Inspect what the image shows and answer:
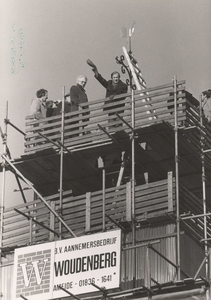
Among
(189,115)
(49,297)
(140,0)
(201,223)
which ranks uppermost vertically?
(140,0)

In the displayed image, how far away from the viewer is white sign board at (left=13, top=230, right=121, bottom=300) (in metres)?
34.5

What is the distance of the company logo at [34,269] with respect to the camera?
35.8 m

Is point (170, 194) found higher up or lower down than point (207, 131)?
lower down

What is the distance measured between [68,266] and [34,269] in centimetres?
141

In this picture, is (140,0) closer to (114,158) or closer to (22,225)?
(114,158)

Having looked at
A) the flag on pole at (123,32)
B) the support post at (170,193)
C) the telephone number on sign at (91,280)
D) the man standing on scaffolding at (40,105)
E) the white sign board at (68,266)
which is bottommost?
the telephone number on sign at (91,280)

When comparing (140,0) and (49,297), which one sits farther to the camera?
(140,0)

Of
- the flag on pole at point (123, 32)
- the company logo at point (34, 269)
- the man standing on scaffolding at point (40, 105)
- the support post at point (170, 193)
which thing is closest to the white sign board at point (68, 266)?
the company logo at point (34, 269)

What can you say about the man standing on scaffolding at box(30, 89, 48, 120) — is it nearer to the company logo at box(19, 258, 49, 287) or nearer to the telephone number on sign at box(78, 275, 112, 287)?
the company logo at box(19, 258, 49, 287)

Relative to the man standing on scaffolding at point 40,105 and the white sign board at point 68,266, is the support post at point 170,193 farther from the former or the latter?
the man standing on scaffolding at point 40,105

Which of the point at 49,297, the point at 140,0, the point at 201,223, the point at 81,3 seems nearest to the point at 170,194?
the point at 201,223

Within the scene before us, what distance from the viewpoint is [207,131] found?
3844cm

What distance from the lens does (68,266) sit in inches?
1387

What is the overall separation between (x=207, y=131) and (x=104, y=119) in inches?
132
